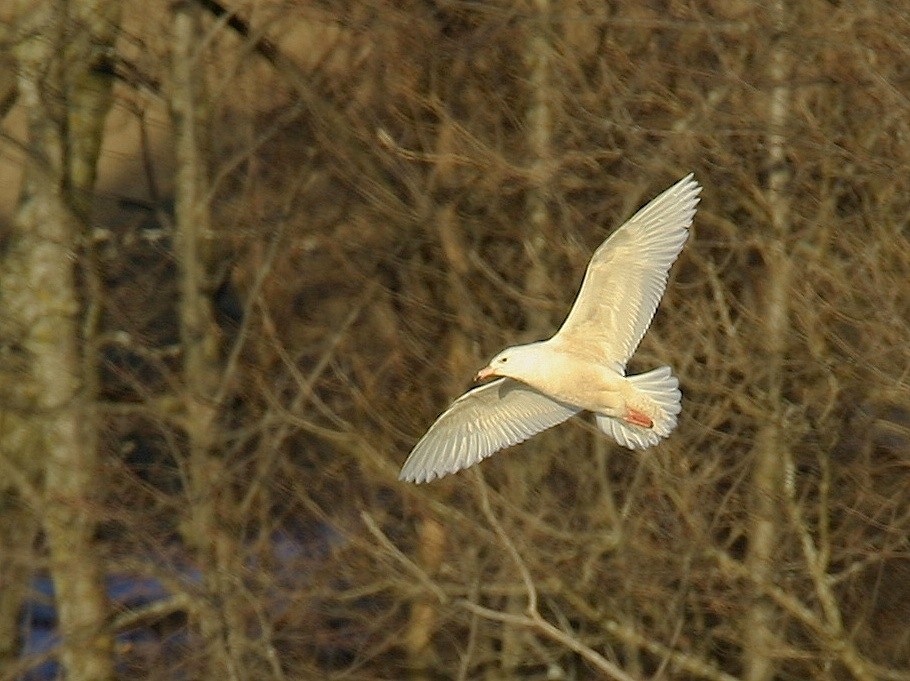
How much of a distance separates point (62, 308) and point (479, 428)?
3.28 meters

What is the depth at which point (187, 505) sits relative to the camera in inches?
318

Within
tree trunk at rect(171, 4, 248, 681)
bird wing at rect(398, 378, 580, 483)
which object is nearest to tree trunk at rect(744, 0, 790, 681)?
bird wing at rect(398, 378, 580, 483)

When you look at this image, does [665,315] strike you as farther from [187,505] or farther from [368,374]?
[187,505]

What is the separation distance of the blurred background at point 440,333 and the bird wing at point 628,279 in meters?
Answer: 1.24

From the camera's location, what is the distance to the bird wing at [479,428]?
6.05 metres

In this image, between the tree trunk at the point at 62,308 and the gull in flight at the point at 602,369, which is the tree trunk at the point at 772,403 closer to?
the gull in flight at the point at 602,369

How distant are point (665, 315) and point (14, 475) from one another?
307cm

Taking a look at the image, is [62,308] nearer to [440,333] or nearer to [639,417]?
[440,333]

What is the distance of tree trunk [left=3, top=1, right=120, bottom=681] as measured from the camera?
827cm

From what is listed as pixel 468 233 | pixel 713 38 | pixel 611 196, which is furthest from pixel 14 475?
pixel 713 38

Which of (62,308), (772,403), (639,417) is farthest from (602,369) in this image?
(62,308)

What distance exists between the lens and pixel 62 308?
28.7 feet

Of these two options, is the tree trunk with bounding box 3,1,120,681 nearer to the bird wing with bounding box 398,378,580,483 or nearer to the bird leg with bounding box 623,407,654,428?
the bird wing with bounding box 398,378,580,483

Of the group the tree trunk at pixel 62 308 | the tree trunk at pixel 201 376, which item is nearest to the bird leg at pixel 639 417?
the tree trunk at pixel 201 376
